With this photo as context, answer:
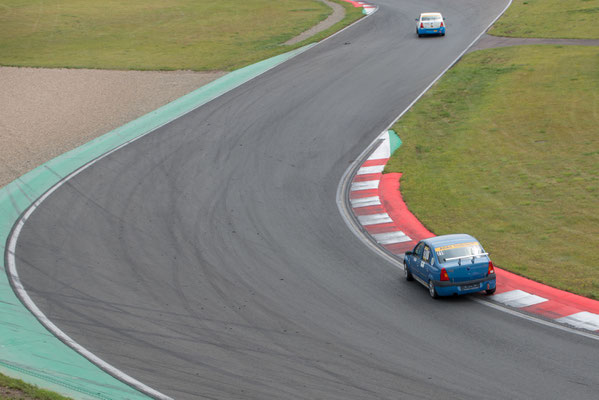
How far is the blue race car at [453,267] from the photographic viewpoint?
57.4 ft

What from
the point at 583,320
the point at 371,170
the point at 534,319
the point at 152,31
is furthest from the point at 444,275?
the point at 152,31

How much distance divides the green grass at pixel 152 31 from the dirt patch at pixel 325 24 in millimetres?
708

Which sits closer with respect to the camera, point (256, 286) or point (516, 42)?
point (256, 286)

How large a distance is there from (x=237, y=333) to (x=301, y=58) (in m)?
33.4

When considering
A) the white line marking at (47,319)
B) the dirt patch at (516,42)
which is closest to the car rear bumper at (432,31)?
the dirt patch at (516,42)

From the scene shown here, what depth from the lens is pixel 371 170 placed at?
97.4ft

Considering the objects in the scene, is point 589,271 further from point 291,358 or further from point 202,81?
point 202,81

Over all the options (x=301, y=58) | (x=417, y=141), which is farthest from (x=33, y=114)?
(x=417, y=141)

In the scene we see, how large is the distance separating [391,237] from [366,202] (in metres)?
3.55

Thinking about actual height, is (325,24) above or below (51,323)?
above

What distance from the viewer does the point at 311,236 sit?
902 inches

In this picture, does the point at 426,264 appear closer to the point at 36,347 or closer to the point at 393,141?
the point at 36,347

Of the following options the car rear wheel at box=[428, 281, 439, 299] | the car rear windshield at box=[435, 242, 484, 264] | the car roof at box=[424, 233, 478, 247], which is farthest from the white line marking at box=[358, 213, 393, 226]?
the car rear wheel at box=[428, 281, 439, 299]

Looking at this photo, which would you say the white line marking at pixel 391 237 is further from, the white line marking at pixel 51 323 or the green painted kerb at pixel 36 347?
the green painted kerb at pixel 36 347
